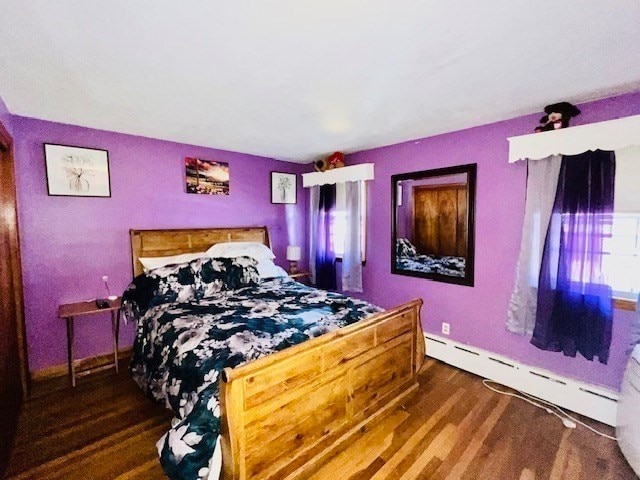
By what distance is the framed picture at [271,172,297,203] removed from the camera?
163 inches

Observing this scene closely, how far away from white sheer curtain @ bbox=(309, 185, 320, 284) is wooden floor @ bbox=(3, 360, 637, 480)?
221 cm

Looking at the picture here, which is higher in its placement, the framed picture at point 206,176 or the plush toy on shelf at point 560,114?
the plush toy on shelf at point 560,114

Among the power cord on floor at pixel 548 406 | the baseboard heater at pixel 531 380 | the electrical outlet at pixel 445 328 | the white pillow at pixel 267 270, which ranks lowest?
the power cord on floor at pixel 548 406

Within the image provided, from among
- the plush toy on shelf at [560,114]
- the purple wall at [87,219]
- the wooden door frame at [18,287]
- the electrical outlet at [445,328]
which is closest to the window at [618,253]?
the plush toy on shelf at [560,114]

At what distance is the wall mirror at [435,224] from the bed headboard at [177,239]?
1879 millimetres

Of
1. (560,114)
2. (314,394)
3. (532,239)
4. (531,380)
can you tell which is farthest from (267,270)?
(560,114)

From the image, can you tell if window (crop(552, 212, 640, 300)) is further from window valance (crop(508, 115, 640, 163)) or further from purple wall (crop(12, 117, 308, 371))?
purple wall (crop(12, 117, 308, 371))

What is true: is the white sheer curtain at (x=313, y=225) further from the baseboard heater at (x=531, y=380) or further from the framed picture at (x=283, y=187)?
the baseboard heater at (x=531, y=380)

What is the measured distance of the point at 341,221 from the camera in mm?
4020

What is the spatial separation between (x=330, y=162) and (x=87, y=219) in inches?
106

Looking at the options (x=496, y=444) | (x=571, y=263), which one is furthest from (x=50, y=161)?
(x=571, y=263)

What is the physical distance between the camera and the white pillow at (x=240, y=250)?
131 inches

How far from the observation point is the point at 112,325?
2.92 meters

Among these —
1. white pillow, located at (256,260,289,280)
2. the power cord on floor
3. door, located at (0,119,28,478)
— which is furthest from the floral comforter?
the power cord on floor
